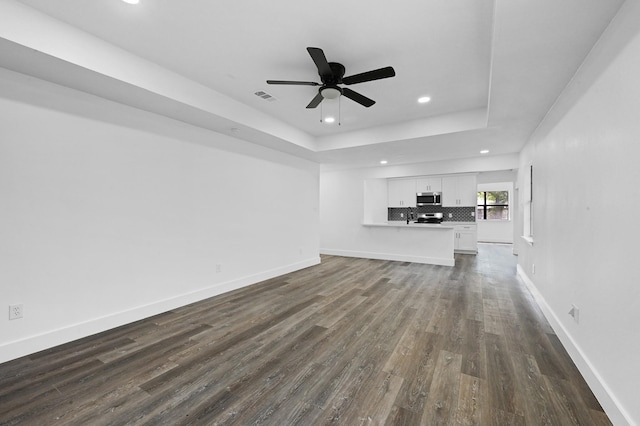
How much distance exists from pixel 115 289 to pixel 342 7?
11.7 feet

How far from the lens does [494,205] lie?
10.6 meters

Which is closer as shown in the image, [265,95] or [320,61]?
[320,61]

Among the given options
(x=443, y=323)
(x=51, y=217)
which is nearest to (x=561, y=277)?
(x=443, y=323)

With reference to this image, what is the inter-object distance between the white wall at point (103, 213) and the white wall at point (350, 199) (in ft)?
12.1

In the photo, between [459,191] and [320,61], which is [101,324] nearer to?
[320,61]

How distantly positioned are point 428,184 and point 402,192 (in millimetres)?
831

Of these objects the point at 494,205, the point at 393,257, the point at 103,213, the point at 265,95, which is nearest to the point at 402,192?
the point at 393,257

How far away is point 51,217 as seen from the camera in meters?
2.56

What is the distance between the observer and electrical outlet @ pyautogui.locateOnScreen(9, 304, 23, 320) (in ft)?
7.65

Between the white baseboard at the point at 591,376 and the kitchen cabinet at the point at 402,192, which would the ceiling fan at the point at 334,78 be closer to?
the white baseboard at the point at 591,376

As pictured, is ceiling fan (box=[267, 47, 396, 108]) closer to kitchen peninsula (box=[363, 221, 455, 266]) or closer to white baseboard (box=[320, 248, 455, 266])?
kitchen peninsula (box=[363, 221, 455, 266])

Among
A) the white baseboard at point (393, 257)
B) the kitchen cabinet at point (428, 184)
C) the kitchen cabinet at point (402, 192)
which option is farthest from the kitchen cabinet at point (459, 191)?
the white baseboard at point (393, 257)

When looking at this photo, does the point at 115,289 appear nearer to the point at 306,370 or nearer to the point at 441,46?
the point at 306,370

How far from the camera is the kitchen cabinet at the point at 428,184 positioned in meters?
8.50
